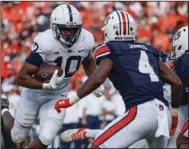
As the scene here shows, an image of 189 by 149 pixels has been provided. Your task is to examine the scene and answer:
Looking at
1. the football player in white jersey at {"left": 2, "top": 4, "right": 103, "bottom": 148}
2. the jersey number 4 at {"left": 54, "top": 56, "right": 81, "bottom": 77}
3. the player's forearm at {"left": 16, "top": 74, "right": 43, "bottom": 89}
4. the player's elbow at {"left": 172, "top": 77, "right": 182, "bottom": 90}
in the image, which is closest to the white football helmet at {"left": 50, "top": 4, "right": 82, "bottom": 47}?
the football player in white jersey at {"left": 2, "top": 4, "right": 103, "bottom": 148}

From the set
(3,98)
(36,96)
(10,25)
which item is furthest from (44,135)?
(10,25)

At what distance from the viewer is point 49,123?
672 cm

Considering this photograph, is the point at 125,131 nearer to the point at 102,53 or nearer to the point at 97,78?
the point at 97,78

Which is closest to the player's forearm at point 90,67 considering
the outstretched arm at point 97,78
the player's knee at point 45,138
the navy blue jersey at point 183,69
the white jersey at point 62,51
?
the white jersey at point 62,51

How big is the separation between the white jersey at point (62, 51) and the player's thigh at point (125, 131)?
1602mm

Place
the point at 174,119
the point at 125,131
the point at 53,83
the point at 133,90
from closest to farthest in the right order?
the point at 125,131 → the point at 133,90 → the point at 174,119 → the point at 53,83

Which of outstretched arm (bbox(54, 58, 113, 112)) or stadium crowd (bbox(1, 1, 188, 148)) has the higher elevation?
outstretched arm (bbox(54, 58, 113, 112))

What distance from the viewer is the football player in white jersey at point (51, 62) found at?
21.8ft

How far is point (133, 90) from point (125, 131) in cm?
36

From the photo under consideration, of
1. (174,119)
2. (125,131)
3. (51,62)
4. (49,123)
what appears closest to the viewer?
(125,131)

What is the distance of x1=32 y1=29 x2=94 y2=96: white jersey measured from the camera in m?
6.68

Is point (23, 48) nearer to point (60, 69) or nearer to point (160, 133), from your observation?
point (60, 69)

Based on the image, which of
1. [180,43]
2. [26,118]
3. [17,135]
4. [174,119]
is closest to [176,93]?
[174,119]

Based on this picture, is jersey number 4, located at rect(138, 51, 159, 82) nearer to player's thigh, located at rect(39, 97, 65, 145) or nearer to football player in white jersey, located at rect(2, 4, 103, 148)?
football player in white jersey, located at rect(2, 4, 103, 148)
